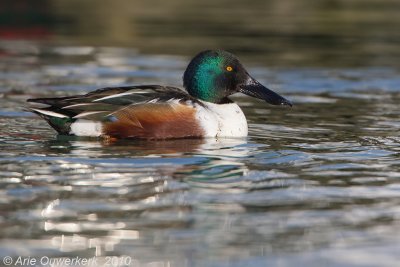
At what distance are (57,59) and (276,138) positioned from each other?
7080 millimetres

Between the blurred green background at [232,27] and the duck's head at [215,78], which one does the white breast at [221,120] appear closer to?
the duck's head at [215,78]

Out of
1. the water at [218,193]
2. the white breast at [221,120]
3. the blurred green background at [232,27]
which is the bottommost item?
the water at [218,193]

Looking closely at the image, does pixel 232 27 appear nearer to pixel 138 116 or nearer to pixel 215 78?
pixel 215 78

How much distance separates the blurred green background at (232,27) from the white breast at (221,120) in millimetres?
6350

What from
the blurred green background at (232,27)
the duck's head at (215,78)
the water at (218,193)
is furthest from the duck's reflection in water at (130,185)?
the blurred green background at (232,27)

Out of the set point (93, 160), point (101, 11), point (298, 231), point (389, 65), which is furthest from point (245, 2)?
point (298, 231)

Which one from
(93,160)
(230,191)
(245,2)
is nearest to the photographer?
(230,191)

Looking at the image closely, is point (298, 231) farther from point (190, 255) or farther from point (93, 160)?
point (93, 160)

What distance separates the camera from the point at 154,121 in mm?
9523

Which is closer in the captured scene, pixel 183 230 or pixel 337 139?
pixel 183 230

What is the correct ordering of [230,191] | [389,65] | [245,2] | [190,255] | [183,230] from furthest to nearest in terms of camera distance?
[245,2]
[389,65]
[230,191]
[183,230]
[190,255]

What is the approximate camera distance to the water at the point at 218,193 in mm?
5918

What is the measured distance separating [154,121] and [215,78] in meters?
0.93

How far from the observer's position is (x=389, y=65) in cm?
1600
